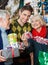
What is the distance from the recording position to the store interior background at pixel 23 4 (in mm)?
2248

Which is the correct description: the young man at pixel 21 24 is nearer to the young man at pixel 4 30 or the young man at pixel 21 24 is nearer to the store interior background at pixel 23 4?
the young man at pixel 4 30

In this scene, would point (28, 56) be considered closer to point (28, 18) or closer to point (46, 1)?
point (28, 18)

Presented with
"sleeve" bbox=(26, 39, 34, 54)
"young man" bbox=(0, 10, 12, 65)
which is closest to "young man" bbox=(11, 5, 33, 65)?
"young man" bbox=(0, 10, 12, 65)

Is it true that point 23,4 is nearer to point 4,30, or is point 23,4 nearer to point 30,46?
point 4,30

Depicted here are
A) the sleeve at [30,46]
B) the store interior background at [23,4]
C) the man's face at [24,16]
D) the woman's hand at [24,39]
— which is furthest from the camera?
the store interior background at [23,4]

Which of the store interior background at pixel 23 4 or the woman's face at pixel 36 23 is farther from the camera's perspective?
the store interior background at pixel 23 4

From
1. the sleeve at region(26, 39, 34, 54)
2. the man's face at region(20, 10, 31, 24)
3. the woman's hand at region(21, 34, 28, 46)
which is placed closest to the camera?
the sleeve at region(26, 39, 34, 54)

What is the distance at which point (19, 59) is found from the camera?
191 cm

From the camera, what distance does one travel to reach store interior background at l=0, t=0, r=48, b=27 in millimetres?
2248

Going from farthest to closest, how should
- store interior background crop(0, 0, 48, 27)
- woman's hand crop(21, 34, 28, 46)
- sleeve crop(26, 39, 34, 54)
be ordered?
store interior background crop(0, 0, 48, 27), woman's hand crop(21, 34, 28, 46), sleeve crop(26, 39, 34, 54)

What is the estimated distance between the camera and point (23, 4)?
2.33 m

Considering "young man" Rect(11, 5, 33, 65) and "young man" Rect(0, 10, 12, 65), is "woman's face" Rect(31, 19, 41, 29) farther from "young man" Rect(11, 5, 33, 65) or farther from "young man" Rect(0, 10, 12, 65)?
"young man" Rect(0, 10, 12, 65)

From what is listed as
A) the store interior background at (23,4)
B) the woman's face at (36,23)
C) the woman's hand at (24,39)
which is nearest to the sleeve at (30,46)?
the woman's hand at (24,39)

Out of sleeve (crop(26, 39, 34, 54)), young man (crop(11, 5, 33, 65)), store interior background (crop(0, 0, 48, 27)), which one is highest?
store interior background (crop(0, 0, 48, 27))
